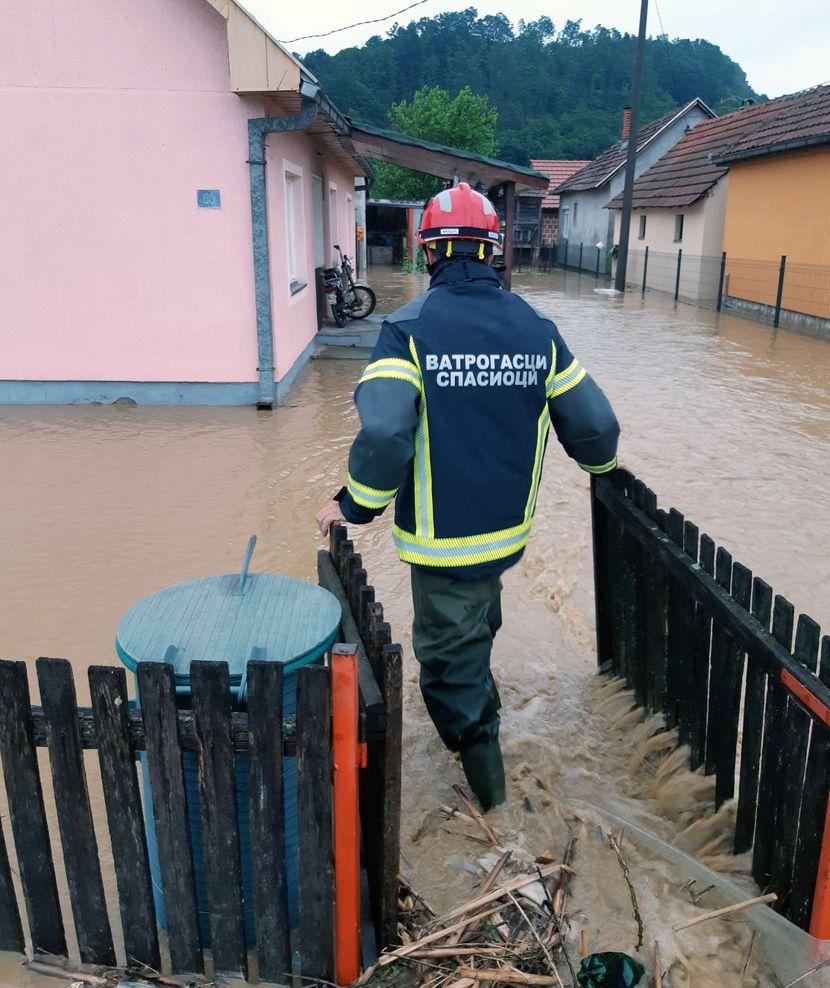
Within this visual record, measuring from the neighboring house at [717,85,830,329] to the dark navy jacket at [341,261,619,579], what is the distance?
14465mm

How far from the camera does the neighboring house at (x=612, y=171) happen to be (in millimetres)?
30906

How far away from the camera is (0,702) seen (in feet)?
6.93

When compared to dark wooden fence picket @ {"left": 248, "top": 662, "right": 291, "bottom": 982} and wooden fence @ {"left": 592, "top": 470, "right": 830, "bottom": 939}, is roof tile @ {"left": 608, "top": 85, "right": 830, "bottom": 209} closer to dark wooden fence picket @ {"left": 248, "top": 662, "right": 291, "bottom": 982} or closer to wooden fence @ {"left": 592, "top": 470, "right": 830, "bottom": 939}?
wooden fence @ {"left": 592, "top": 470, "right": 830, "bottom": 939}

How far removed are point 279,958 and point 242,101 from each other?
25.3 ft

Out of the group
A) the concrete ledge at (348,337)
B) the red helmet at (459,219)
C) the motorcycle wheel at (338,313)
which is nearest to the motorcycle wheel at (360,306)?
the motorcycle wheel at (338,313)

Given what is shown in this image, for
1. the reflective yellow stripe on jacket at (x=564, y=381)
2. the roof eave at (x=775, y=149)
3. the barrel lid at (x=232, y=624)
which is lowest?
the barrel lid at (x=232, y=624)

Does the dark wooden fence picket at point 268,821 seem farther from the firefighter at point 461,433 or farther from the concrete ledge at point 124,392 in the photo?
the concrete ledge at point 124,392

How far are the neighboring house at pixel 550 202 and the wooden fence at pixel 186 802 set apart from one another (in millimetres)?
38394

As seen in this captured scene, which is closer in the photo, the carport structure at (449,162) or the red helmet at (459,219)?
the red helmet at (459,219)

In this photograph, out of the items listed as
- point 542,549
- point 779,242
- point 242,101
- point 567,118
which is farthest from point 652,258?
point 567,118

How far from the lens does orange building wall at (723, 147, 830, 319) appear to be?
15.8m

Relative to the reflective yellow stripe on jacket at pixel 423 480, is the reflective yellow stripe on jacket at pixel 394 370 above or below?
above

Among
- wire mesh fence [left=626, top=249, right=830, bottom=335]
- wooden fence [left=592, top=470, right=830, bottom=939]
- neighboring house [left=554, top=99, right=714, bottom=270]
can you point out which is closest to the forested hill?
neighboring house [left=554, top=99, right=714, bottom=270]

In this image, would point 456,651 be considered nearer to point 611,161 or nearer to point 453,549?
point 453,549
